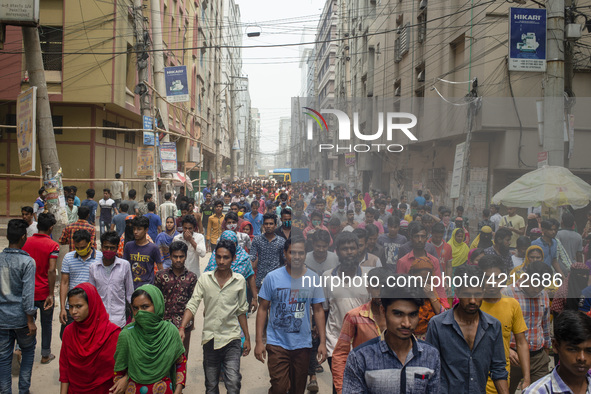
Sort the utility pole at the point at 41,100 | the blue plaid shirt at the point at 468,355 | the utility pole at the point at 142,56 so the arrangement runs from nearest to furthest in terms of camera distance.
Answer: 1. the blue plaid shirt at the point at 468,355
2. the utility pole at the point at 41,100
3. the utility pole at the point at 142,56

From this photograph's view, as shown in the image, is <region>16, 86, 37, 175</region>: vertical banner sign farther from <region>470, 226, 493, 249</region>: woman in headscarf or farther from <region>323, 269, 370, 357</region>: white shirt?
<region>470, 226, 493, 249</region>: woman in headscarf

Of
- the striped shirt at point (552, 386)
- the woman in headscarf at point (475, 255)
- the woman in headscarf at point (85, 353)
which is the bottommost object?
the woman in headscarf at point (85, 353)

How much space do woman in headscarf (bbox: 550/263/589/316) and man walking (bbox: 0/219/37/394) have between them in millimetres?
4713

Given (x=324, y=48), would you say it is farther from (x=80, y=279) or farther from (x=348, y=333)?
(x=348, y=333)

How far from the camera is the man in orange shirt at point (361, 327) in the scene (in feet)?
10.4

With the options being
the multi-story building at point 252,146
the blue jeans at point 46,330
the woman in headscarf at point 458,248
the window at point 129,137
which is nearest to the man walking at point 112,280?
the blue jeans at point 46,330

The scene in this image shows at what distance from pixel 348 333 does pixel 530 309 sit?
1.64 metres

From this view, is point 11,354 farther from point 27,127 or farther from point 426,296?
point 27,127

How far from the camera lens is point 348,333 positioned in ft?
10.5

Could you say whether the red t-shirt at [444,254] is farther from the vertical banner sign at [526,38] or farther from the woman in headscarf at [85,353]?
the woman in headscarf at [85,353]

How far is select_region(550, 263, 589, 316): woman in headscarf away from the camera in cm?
414

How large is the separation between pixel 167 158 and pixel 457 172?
10.5 m

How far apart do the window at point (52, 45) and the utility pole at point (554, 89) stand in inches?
595

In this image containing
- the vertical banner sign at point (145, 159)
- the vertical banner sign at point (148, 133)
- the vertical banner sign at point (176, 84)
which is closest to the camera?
the vertical banner sign at point (145, 159)
